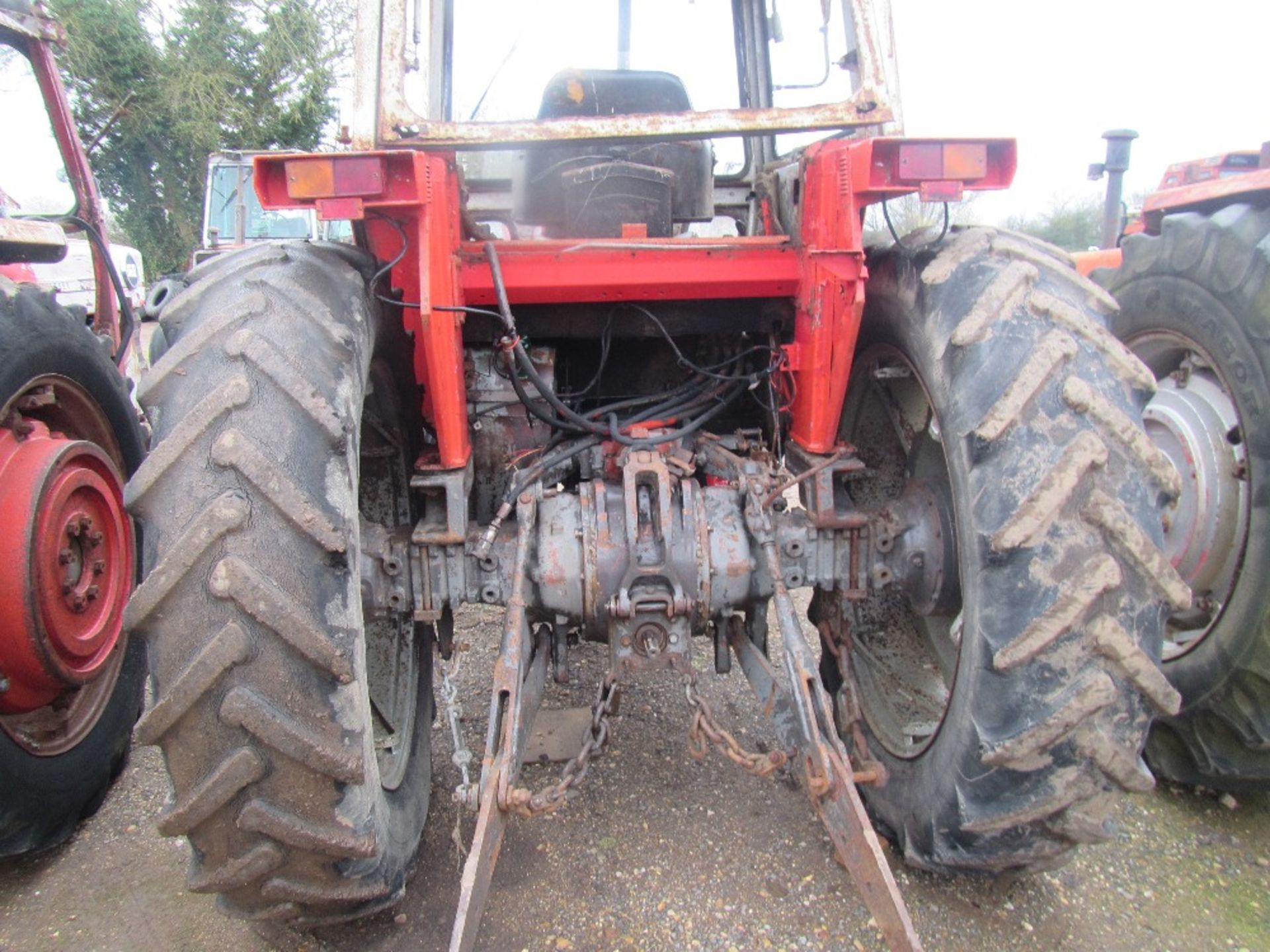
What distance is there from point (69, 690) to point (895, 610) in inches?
104

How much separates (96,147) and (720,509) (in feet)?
67.2

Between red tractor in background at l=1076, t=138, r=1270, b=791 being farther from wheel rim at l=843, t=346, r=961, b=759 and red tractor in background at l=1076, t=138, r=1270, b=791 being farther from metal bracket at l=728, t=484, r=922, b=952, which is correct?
metal bracket at l=728, t=484, r=922, b=952

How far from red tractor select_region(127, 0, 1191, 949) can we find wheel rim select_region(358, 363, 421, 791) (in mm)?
13

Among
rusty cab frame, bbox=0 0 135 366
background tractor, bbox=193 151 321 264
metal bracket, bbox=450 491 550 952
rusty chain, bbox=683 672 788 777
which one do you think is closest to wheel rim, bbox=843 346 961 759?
rusty chain, bbox=683 672 788 777

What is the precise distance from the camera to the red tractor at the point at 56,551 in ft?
7.73

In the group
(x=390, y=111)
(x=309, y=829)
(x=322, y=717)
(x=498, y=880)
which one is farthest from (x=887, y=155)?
(x=498, y=880)

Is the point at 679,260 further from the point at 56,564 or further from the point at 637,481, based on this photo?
the point at 56,564

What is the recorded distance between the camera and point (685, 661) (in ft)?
7.28

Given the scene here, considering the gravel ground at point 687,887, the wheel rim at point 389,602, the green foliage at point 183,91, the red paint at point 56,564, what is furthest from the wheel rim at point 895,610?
the green foliage at point 183,91

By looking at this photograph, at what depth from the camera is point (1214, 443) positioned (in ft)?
8.79

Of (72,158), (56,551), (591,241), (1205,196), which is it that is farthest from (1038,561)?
(72,158)

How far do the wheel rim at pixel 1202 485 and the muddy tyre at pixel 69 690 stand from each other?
10.8 feet

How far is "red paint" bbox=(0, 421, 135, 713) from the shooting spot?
7.66 ft

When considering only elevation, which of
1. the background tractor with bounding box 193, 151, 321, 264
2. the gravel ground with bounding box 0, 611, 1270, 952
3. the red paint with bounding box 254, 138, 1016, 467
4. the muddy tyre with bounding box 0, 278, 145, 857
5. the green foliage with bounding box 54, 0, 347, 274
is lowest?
the gravel ground with bounding box 0, 611, 1270, 952
